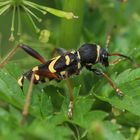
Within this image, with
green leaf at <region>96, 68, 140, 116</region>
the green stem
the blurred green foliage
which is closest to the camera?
the blurred green foliage

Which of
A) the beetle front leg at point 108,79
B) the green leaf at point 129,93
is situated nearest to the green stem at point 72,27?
the beetle front leg at point 108,79

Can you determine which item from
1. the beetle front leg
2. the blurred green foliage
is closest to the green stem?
the blurred green foliage

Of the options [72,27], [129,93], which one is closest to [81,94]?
[129,93]

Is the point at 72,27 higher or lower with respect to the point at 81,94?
higher

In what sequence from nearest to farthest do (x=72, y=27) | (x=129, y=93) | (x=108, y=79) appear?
(x=129, y=93) → (x=108, y=79) → (x=72, y=27)

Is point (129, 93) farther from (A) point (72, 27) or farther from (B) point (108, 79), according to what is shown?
(A) point (72, 27)

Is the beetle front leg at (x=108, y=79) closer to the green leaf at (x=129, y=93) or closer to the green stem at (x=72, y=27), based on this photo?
the green leaf at (x=129, y=93)

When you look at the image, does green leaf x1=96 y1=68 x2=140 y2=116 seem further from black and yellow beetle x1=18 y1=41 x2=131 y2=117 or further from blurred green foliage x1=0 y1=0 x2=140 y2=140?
black and yellow beetle x1=18 y1=41 x2=131 y2=117
